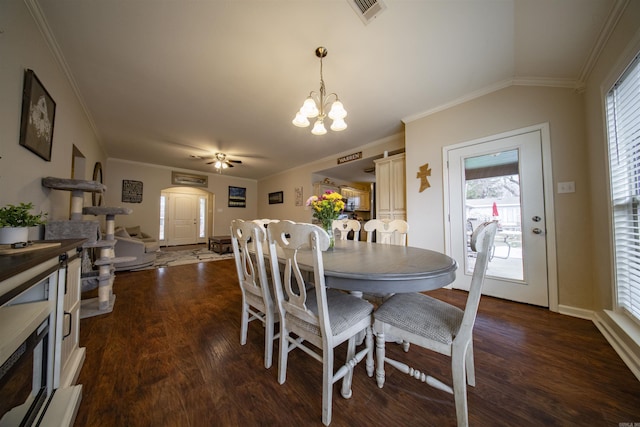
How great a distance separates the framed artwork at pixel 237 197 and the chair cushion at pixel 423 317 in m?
6.81

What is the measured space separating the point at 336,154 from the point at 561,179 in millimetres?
3588

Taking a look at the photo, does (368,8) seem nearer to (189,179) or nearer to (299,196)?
(299,196)

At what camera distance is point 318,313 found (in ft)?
3.33

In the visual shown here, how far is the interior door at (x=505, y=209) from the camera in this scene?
2.13 m

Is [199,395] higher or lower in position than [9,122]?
lower

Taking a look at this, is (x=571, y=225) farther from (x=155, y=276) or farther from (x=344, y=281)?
(x=155, y=276)

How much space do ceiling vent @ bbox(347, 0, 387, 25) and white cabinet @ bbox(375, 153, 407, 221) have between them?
2123mm

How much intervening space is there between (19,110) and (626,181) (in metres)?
4.31

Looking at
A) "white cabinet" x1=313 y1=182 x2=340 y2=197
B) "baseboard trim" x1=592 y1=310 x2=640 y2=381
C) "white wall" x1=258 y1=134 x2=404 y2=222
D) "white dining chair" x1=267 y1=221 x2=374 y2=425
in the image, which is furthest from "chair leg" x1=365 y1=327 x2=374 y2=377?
"white cabinet" x1=313 y1=182 x2=340 y2=197

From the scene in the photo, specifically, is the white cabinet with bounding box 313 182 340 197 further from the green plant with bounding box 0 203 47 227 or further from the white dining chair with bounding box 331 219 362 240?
the green plant with bounding box 0 203 47 227

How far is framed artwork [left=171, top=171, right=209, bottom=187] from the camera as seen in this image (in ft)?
19.5

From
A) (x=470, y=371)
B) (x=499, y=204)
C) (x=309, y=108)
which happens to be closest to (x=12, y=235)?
(x=309, y=108)

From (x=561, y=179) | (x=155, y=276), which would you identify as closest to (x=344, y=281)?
(x=561, y=179)

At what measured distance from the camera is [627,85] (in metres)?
1.42
